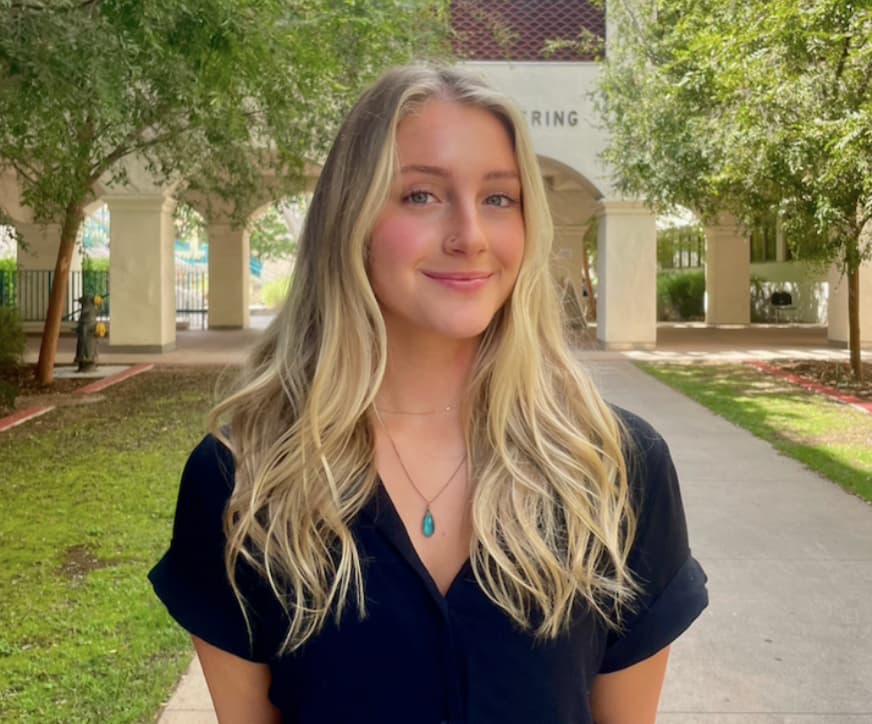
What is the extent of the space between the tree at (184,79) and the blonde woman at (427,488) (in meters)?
5.51

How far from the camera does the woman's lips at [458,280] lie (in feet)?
5.32

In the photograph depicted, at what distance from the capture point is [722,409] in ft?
42.4

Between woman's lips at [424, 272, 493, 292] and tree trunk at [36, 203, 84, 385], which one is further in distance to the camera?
tree trunk at [36, 203, 84, 385]

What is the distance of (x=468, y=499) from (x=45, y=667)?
139 inches

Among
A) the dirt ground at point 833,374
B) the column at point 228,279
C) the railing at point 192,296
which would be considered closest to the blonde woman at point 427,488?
the dirt ground at point 833,374

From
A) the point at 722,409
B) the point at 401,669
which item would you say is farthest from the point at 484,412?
the point at 722,409

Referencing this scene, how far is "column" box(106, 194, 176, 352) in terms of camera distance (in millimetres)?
20031

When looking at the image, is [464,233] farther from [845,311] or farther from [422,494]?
[845,311]

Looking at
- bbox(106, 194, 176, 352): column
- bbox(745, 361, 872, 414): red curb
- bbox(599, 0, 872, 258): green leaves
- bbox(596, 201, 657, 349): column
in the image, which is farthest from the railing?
bbox(599, 0, 872, 258): green leaves

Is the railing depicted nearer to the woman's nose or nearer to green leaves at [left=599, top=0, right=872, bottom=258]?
green leaves at [left=599, top=0, right=872, bottom=258]

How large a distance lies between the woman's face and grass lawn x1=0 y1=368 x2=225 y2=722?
9.94 ft

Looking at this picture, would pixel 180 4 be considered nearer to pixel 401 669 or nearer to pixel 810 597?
pixel 810 597

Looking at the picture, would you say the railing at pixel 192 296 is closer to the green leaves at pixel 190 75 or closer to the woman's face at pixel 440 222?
the green leaves at pixel 190 75

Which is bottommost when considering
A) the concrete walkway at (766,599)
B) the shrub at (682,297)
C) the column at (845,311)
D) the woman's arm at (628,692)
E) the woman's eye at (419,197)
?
the concrete walkway at (766,599)
